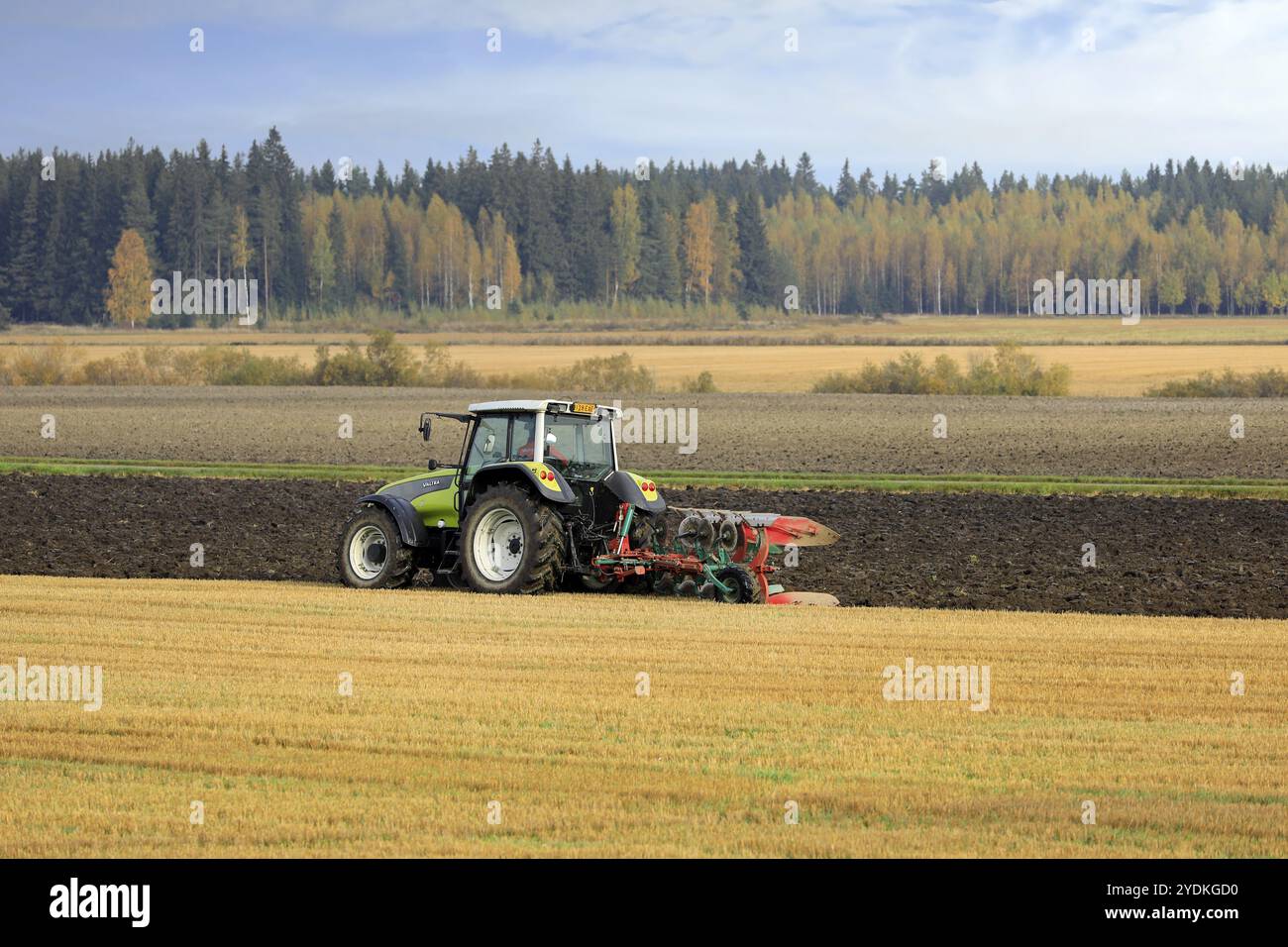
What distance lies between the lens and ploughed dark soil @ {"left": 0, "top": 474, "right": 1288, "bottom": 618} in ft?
59.5

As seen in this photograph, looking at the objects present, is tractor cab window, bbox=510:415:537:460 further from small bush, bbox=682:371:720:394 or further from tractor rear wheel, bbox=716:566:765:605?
small bush, bbox=682:371:720:394

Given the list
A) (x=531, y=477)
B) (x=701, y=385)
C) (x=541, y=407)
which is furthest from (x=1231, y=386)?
(x=531, y=477)

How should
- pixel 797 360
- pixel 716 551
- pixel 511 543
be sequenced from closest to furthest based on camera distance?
pixel 716 551, pixel 511 543, pixel 797 360

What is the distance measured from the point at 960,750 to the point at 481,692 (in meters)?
3.74

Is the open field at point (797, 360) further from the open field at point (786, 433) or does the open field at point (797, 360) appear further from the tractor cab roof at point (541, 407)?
the tractor cab roof at point (541, 407)

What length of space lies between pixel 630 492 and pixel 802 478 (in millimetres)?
15276

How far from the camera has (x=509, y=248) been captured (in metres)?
141

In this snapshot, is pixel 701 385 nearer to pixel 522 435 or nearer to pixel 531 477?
pixel 522 435

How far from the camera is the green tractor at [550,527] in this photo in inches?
679

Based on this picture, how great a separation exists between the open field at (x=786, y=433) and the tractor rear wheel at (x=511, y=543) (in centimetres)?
1686

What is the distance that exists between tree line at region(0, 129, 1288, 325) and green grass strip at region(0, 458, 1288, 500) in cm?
8838

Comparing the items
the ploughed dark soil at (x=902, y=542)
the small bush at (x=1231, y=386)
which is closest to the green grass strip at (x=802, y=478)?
the ploughed dark soil at (x=902, y=542)
